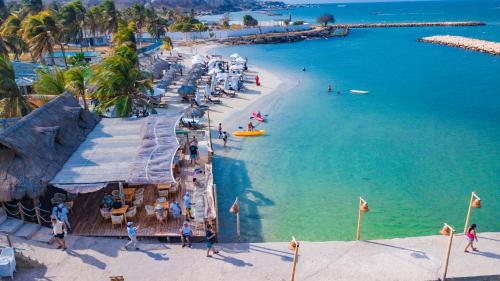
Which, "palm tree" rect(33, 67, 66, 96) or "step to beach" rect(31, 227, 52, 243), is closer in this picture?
"step to beach" rect(31, 227, 52, 243)

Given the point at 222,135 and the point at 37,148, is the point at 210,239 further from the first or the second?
the point at 222,135

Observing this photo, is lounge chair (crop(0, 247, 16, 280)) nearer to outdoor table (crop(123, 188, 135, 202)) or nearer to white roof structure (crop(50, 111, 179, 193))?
white roof structure (crop(50, 111, 179, 193))

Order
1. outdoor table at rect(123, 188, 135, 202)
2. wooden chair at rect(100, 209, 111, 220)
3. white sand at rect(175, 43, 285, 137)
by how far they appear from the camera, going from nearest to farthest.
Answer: wooden chair at rect(100, 209, 111, 220) → outdoor table at rect(123, 188, 135, 202) → white sand at rect(175, 43, 285, 137)

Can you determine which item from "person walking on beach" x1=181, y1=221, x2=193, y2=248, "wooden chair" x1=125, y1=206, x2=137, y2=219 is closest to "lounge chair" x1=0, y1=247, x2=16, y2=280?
"wooden chair" x1=125, y1=206, x2=137, y2=219

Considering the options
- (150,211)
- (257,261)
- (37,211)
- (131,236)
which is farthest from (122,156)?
(257,261)

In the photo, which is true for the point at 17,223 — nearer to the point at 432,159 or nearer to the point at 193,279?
the point at 193,279

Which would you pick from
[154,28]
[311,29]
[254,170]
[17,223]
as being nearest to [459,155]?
A: [254,170]

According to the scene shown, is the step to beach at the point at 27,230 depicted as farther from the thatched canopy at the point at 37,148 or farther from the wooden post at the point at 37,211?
the thatched canopy at the point at 37,148

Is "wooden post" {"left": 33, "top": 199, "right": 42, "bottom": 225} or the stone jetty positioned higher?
the stone jetty
